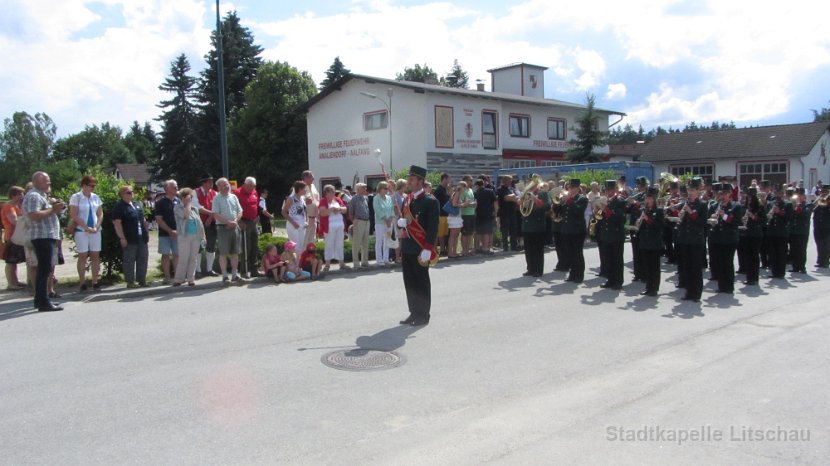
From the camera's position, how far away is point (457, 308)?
9734 millimetres

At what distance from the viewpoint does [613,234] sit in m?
11.7

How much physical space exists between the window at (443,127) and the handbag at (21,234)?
82.0 feet

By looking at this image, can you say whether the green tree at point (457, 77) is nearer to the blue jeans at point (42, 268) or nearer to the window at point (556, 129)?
the window at point (556, 129)

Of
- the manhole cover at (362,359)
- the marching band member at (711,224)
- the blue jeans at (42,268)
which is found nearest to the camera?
the manhole cover at (362,359)

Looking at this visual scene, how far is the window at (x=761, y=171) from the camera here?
46.7m

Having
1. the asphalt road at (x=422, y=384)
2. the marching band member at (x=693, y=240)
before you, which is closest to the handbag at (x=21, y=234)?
the asphalt road at (x=422, y=384)

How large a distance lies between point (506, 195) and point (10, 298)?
1115cm

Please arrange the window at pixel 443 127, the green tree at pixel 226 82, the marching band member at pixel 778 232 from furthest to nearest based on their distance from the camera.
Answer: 1. the green tree at pixel 226 82
2. the window at pixel 443 127
3. the marching band member at pixel 778 232

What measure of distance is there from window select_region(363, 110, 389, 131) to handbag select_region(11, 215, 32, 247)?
85.0 ft

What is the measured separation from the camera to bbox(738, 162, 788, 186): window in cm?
4666

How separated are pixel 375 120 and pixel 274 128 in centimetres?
1235

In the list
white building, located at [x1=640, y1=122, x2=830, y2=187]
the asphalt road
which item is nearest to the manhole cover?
the asphalt road

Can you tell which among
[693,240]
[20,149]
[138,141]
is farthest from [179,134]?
[138,141]

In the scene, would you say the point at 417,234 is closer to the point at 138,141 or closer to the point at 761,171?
the point at 761,171
